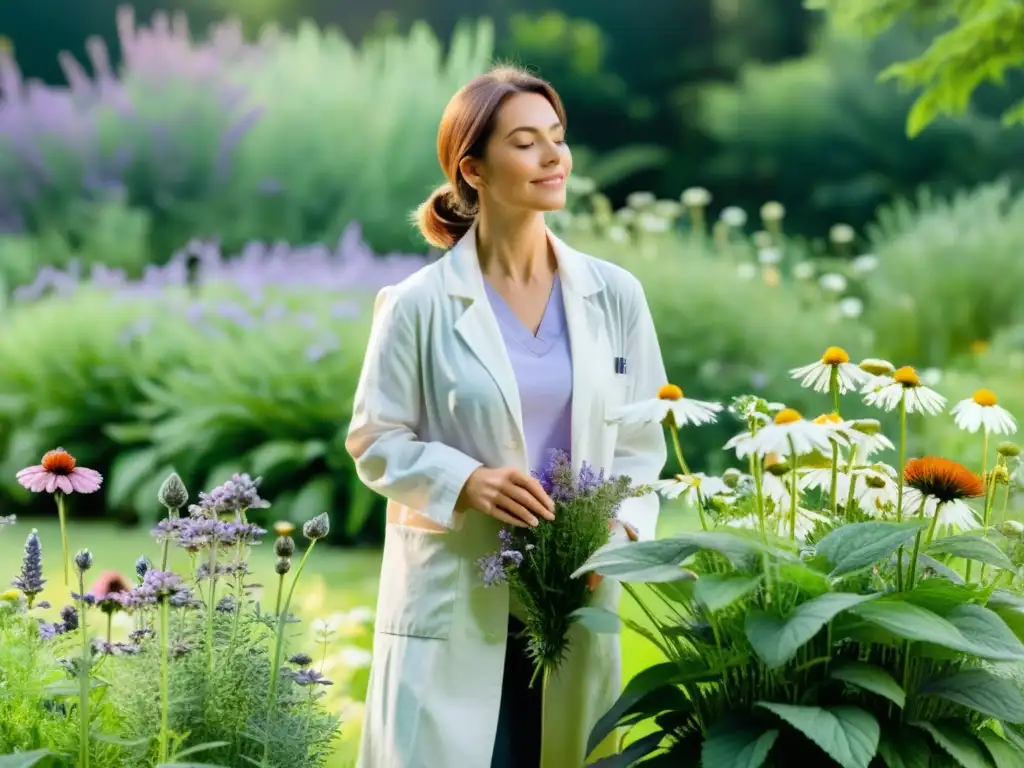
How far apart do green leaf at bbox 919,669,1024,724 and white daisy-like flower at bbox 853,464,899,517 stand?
0.28 metres

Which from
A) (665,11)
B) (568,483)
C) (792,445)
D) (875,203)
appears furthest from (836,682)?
(665,11)

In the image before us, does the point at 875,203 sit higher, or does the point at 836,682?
the point at 875,203

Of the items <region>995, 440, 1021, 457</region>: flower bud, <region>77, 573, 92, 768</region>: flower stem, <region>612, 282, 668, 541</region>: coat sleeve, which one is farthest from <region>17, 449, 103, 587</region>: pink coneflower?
<region>995, 440, 1021, 457</region>: flower bud

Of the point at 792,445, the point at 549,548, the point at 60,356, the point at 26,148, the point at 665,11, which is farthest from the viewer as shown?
the point at 665,11

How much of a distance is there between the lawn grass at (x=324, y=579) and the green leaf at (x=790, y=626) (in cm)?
156

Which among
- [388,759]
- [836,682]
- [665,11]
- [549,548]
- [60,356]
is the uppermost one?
[665,11]

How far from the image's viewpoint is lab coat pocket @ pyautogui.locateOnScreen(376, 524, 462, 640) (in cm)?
188

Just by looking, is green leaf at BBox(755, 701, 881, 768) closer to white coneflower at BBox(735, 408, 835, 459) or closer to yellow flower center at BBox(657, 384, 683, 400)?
white coneflower at BBox(735, 408, 835, 459)

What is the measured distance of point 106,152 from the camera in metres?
6.74

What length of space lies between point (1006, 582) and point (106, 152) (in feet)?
18.3

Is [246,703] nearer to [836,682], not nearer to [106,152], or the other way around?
[836,682]

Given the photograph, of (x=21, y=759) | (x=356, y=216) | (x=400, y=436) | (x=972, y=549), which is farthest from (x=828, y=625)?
(x=356, y=216)

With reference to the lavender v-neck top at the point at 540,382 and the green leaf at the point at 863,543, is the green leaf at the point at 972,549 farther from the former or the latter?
the lavender v-neck top at the point at 540,382

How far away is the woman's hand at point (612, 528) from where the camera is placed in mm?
1798
